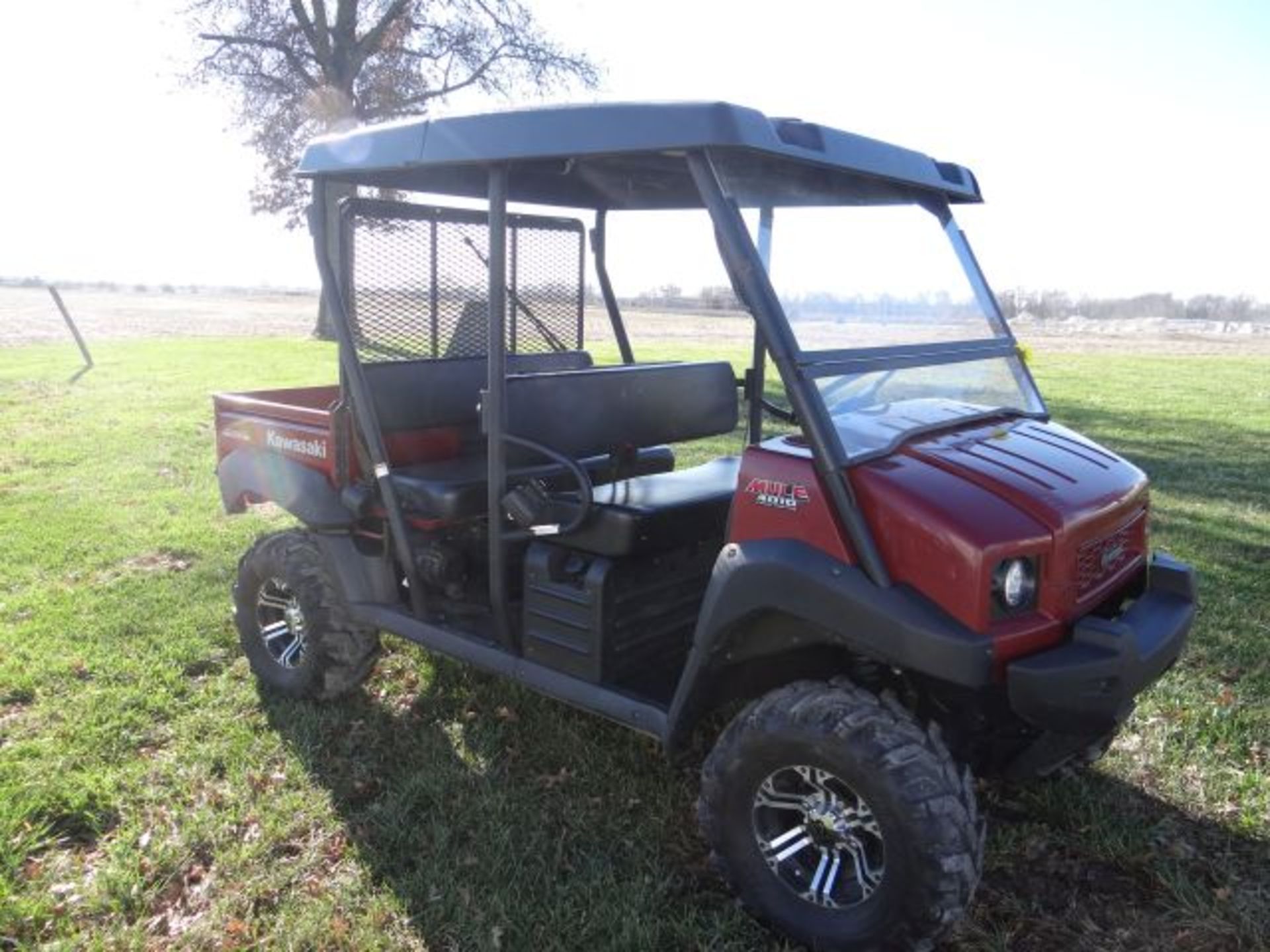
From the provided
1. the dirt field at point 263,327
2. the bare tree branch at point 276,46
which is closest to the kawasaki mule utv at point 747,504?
the dirt field at point 263,327

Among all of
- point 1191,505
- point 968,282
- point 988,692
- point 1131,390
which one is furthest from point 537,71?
point 988,692

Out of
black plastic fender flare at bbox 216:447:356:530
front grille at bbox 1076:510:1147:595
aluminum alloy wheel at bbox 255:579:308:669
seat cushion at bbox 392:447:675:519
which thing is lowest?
aluminum alloy wheel at bbox 255:579:308:669

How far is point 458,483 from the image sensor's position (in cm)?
342

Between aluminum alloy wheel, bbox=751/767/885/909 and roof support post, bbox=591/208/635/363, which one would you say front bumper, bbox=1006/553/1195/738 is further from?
roof support post, bbox=591/208/635/363

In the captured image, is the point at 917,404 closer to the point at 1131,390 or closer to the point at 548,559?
the point at 548,559

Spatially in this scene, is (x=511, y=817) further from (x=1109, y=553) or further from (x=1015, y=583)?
(x=1109, y=553)

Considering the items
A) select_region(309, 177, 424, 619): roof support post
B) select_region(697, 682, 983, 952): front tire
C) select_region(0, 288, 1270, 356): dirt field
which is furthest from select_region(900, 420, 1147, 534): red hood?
select_region(0, 288, 1270, 356): dirt field

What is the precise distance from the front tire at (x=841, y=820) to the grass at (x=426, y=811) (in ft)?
0.58

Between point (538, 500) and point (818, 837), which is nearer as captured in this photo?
point (818, 837)

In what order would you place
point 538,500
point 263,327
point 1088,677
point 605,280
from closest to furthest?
point 1088,677 < point 538,500 < point 605,280 < point 263,327

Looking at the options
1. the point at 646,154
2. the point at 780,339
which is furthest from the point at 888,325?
the point at 646,154

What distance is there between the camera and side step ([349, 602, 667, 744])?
2871mm

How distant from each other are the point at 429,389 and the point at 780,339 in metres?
1.76

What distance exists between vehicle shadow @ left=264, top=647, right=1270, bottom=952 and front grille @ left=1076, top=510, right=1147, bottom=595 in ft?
2.95
